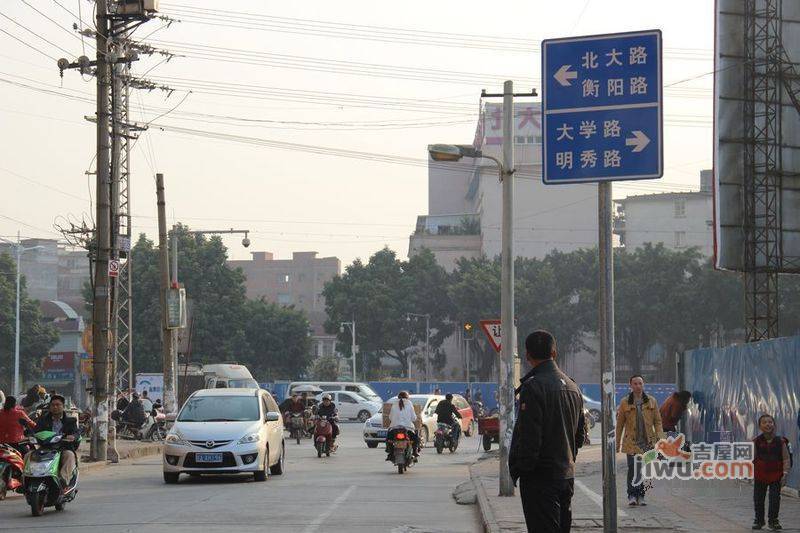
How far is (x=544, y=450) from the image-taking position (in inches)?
317

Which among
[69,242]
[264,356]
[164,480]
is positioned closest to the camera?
[164,480]

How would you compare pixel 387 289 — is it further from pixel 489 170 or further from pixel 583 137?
pixel 583 137

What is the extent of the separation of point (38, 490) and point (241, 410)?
22.6 feet

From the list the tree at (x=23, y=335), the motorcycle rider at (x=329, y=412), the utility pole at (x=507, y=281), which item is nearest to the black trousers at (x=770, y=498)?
the utility pole at (x=507, y=281)

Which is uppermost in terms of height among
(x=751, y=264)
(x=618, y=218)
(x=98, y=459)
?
(x=618, y=218)

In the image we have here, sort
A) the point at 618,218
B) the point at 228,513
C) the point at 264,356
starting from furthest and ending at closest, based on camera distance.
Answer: the point at 618,218 < the point at 264,356 < the point at 228,513

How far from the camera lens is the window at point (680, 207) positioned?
99812 millimetres

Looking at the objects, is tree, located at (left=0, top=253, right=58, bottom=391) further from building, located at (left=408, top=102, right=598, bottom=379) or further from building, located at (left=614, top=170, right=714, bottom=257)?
building, located at (left=614, top=170, right=714, bottom=257)

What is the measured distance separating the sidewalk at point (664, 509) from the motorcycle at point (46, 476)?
5.38m

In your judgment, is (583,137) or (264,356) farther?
(264,356)

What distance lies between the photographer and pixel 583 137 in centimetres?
1111

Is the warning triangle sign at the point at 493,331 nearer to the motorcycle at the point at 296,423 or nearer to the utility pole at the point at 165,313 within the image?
the utility pole at the point at 165,313

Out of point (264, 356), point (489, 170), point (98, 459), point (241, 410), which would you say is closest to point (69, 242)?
point (98, 459)

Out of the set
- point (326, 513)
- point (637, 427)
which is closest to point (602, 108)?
point (637, 427)
